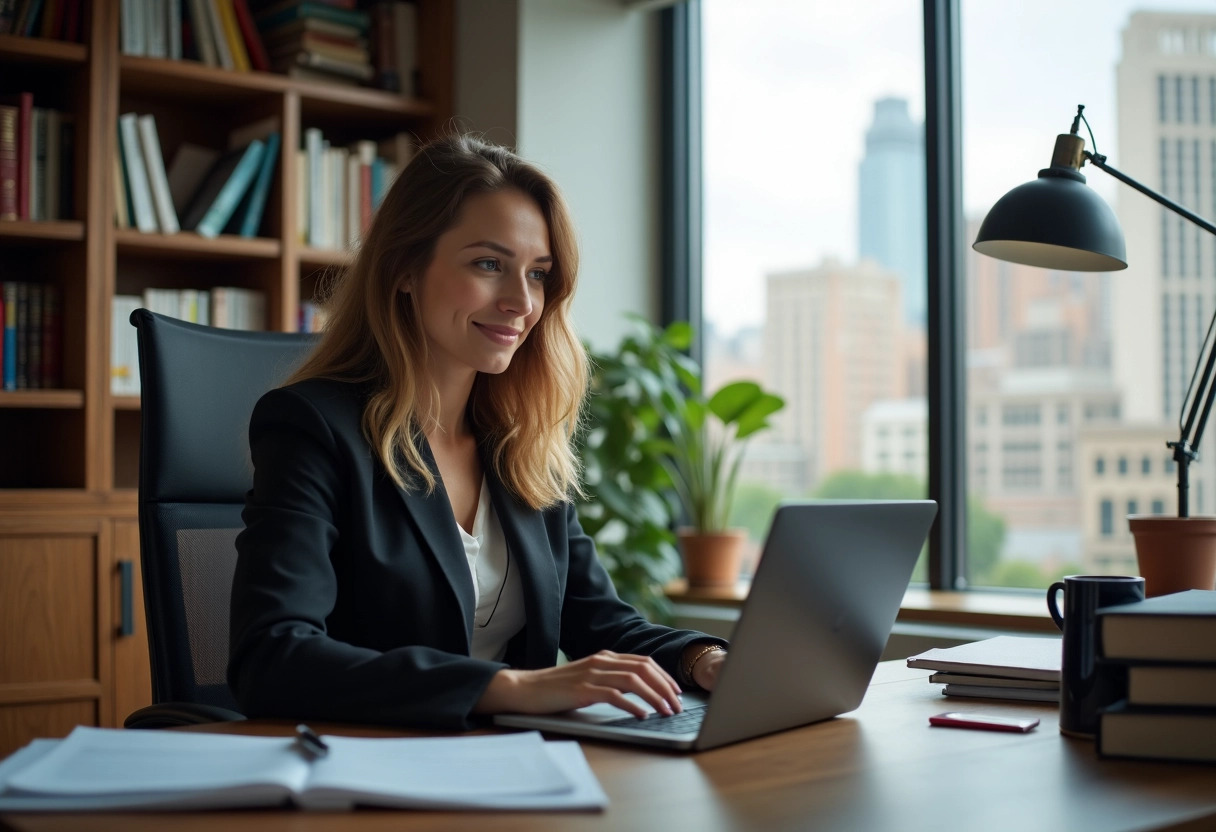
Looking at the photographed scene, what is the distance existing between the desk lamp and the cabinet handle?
6.98 feet

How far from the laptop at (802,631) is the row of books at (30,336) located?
2291 mm

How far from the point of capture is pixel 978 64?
3.13 m

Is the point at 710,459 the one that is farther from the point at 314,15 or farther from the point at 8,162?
the point at 8,162

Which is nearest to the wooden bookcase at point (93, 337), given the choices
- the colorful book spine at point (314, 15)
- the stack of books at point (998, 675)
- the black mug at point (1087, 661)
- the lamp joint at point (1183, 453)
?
the colorful book spine at point (314, 15)

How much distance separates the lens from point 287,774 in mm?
901

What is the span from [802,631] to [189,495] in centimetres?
97

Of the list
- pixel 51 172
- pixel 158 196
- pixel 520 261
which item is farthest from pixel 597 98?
pixel 520 261

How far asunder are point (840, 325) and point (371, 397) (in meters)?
2.08

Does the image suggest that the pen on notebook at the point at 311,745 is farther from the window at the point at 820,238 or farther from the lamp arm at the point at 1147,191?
the window at the point at 820,238

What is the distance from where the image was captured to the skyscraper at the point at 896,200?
3248mm

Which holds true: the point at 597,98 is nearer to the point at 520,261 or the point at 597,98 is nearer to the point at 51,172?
the point at 51,172

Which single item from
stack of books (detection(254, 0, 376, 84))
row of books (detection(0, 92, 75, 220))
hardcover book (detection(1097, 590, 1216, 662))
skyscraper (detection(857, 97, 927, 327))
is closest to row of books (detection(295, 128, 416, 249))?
stack of books (detection(254, 0, 376, 84))

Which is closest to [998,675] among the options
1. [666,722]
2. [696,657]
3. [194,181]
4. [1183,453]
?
[696,657]

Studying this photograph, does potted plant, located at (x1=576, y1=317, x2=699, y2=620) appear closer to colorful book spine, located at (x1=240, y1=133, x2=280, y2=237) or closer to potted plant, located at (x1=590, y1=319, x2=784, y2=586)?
potted plant, located at (x1=590, y1=319, x2=784, y2=586)
